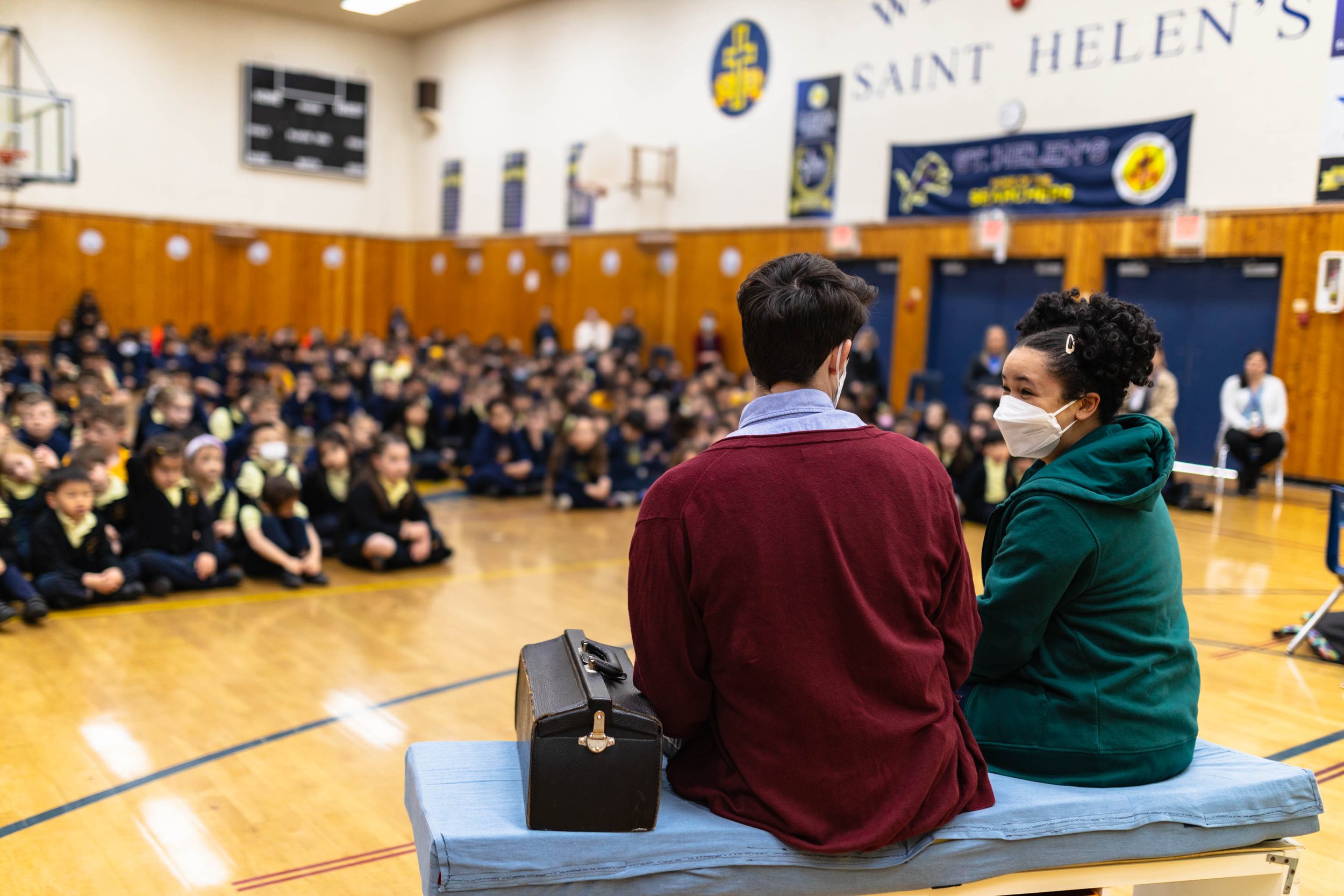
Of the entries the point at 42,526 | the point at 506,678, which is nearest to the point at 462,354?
the point at 42,526

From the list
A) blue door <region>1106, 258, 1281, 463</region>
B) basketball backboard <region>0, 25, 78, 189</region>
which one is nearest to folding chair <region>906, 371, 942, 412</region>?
blue door <region>1106, 258, 1281, 463</region>

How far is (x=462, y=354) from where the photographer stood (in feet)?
55.5

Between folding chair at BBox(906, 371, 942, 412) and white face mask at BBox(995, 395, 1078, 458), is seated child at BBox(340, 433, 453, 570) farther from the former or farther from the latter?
folding chair at BBox(906, 371, 942, 412)

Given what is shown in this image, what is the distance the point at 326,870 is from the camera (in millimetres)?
3164

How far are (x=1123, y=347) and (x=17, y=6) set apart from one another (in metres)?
22.1

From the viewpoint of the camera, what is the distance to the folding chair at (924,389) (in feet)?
44.4

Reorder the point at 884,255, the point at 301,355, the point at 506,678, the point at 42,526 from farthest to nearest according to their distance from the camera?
the point at 301,355, the point at 884,255, the point at 42,526, the point at 506,678

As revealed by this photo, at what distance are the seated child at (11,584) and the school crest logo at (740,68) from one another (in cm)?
1310

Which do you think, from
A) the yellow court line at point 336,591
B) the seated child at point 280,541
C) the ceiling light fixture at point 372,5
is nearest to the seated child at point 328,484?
the seated child at point 280,541

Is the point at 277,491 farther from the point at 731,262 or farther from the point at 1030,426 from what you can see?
the point at 731,262

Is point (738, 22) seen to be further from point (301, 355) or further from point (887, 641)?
point (887, 641)

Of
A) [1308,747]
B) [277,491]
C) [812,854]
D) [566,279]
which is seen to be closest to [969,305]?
[566,279]

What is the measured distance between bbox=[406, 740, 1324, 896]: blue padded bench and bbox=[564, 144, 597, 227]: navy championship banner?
1797 centimetres

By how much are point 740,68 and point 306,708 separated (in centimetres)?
1443
